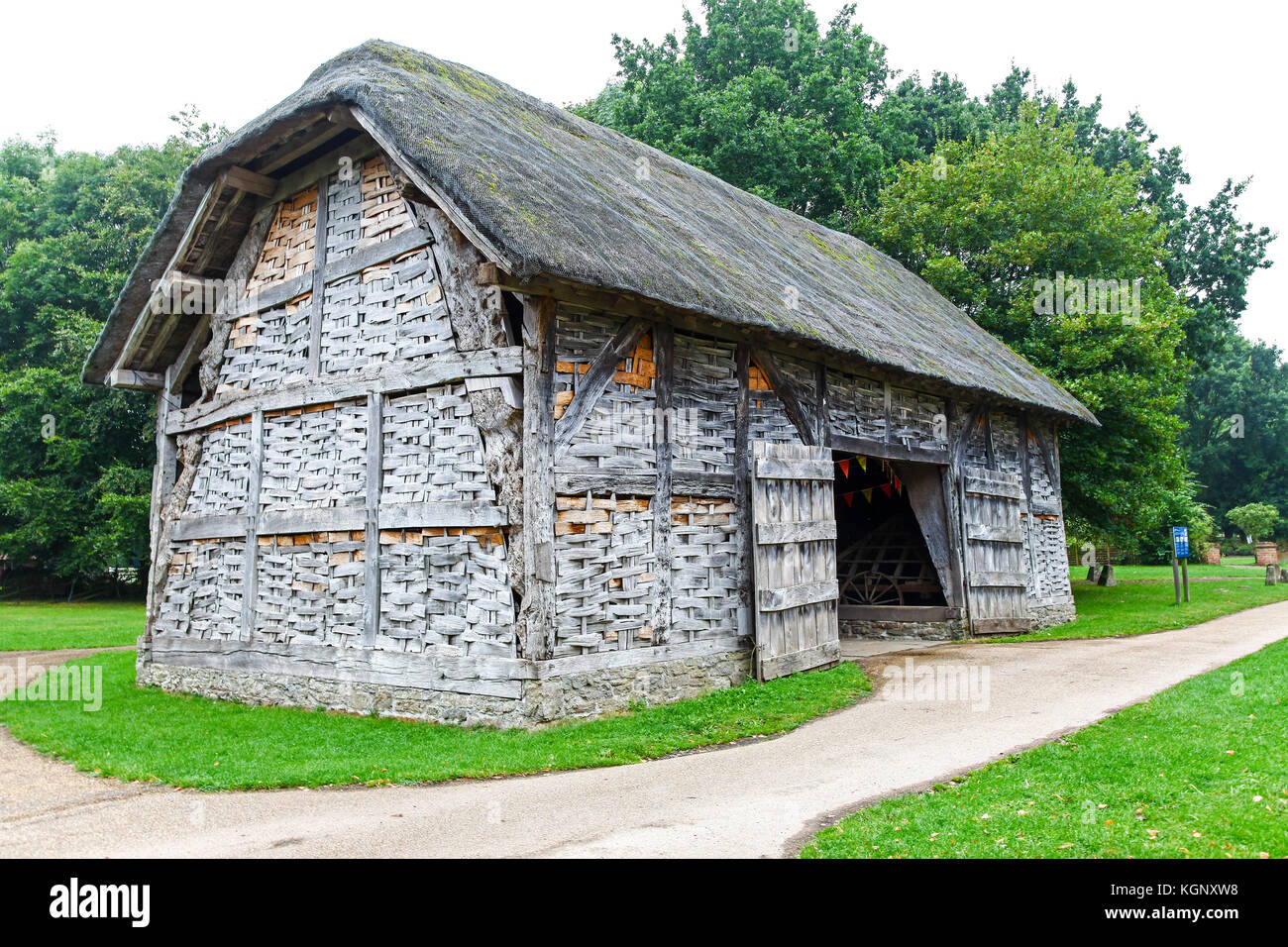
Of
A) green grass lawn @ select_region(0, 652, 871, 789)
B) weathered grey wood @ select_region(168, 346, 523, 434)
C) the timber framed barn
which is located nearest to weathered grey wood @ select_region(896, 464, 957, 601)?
the timber framed barn

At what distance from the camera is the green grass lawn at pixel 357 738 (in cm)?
721

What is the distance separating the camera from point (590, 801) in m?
6.05

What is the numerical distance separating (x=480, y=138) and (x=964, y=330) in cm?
1203

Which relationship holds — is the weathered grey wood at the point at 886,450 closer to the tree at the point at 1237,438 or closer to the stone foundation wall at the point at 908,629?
the stone foundation wall at the point at 908,629

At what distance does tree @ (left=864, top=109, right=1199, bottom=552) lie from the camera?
67.9 ft

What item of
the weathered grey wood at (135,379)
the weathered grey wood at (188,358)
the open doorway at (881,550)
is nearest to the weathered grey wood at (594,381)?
the weathered grey wood at (188,358)

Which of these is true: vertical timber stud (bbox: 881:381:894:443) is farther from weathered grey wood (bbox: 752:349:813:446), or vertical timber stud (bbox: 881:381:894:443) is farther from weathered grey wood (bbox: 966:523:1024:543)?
weathered grey wood (bbox: 966:523:1024:543)

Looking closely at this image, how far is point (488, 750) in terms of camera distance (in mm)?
7586

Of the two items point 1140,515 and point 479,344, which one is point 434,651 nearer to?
point 479,344

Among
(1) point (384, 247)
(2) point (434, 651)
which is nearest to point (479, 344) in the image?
(1) point (384, 247)

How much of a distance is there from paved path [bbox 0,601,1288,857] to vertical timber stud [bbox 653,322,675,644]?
188cm

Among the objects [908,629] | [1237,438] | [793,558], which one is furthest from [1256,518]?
[793,558]

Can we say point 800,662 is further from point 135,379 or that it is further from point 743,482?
point 135,379

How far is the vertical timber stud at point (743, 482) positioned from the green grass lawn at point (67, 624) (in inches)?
520
